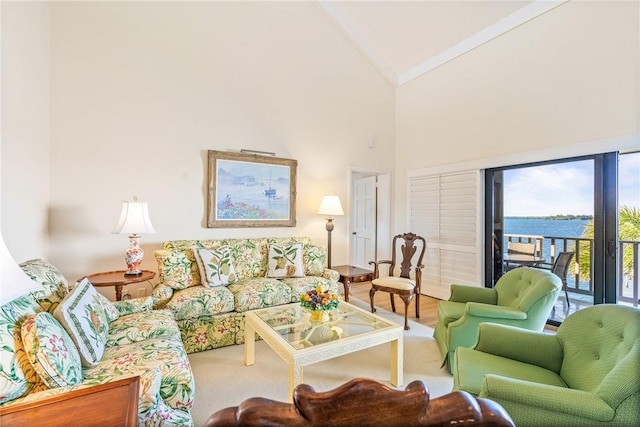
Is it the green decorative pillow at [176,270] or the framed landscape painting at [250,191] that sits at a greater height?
the framed landscape painting at [250,191]

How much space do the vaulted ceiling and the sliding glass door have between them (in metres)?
1.74

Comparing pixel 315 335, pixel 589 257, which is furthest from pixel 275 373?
pixel 589 257

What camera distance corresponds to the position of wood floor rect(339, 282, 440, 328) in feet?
11.4

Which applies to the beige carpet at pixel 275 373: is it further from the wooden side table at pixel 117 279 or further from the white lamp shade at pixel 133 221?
the white lamp shade at pixel 133 221

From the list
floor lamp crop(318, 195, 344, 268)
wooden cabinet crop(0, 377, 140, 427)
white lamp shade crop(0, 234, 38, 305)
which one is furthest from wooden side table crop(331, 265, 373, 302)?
white lamp shade crop(0, 234, 38, 305)

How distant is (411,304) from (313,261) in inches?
60.4

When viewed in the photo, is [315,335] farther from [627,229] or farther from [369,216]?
[369,216]

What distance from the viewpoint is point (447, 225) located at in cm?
422

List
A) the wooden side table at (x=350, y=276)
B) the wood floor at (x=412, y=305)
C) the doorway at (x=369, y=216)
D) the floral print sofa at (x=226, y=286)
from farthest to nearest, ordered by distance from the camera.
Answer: the doorway at (x=369, y=216), the wooden side table at (x=350, y=276), the wood floor at (x=412, y=305), the floral print sofa at (x=226, y=286)

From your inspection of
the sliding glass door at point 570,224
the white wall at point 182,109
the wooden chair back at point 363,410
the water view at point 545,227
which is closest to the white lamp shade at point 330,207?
the white wall at point 182,109

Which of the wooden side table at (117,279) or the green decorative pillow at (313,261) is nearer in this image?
the wooden side table at (117,279)

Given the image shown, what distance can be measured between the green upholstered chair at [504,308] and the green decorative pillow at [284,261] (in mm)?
1637

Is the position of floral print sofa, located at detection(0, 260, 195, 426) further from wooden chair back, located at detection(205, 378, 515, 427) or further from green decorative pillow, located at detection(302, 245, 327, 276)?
green decorative pillow, located at detection(302, 245, 327, 276)

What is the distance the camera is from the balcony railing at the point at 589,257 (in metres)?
2.79
